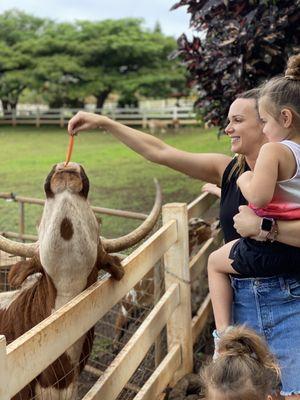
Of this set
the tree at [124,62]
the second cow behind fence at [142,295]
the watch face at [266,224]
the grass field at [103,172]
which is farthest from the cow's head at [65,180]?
the tree at [124,62]

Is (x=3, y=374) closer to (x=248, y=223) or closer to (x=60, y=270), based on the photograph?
(x=60, y=270)

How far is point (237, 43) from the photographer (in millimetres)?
4441

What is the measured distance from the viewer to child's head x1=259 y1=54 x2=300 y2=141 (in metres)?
2.48

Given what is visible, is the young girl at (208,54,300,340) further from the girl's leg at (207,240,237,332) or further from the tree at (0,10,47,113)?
the tree at (0,10,47,113)

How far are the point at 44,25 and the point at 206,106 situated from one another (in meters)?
38.6

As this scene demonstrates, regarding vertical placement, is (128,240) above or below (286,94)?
below

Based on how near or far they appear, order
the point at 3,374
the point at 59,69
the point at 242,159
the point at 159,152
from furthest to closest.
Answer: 1. the point at 59,69
2. the point at 159,152
3. the point at 242,159
4. the point at 3,374

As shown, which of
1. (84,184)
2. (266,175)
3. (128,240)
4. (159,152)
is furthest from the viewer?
(128,240)

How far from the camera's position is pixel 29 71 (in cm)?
3606

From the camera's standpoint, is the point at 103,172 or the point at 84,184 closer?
the point at 84,184

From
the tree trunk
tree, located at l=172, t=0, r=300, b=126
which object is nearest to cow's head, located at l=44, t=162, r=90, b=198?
tree, located at l=172, t=0, r=300, b=126

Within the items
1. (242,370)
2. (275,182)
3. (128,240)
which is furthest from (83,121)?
(242,370)

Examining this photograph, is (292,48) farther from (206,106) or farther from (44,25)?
(44,25)

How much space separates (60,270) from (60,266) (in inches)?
1.1
